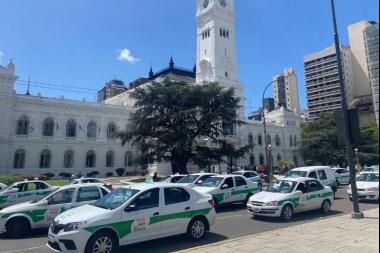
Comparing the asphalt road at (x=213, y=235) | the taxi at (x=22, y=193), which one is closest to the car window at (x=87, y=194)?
the asphalt road at (x=213, y=235)

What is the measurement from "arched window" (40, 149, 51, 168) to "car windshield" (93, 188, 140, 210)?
41.2 m

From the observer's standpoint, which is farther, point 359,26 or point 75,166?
point 359,26

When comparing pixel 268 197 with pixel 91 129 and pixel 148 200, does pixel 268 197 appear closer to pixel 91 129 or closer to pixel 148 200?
pixel 148 200

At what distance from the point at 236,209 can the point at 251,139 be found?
199 feet

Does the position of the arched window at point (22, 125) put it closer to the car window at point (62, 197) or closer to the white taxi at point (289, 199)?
the car window at point (62, 197)

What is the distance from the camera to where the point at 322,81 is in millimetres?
92312

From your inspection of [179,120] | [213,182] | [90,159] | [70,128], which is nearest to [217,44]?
[70,128]

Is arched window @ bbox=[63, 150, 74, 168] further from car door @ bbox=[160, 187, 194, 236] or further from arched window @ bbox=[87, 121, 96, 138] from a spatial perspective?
car door @ bbox=[160, 187, 194, 236]

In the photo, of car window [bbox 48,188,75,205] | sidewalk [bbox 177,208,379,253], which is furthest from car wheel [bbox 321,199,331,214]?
car window [bbox 48,188,75,205]

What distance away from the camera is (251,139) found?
72.6 meters

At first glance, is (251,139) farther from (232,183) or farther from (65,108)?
(232,183)

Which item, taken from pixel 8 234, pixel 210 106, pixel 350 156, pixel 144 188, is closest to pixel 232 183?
pixel 350 156

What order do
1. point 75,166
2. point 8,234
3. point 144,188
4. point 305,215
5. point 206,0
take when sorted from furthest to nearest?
point 206,0
point 75,166
point 305,215
point 8,234
point 144,188

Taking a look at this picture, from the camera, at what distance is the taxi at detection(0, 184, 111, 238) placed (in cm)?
869
